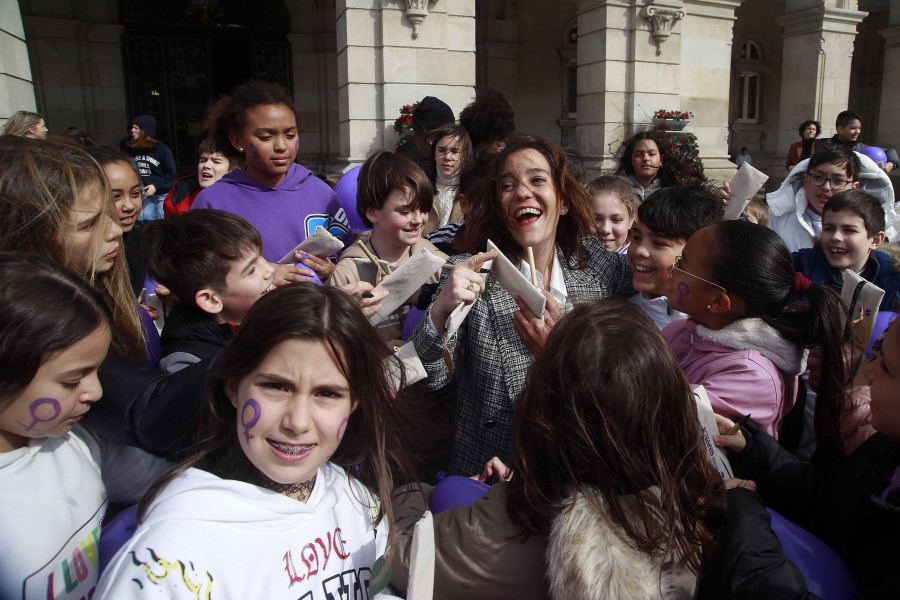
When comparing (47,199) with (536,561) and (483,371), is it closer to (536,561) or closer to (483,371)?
(483,371)

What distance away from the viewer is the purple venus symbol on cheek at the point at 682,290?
6.40ft

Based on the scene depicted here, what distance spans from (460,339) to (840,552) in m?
1.17

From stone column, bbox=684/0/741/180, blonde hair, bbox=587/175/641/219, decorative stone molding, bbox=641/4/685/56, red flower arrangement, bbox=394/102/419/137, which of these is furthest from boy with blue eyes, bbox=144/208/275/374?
stone column, bbox=684/0/741/180

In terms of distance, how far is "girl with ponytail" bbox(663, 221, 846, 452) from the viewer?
1753 millimetres

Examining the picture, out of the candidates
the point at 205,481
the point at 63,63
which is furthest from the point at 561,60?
the point at 205,481

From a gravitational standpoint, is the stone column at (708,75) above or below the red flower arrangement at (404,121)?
above

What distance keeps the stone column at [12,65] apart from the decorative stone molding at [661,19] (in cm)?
797

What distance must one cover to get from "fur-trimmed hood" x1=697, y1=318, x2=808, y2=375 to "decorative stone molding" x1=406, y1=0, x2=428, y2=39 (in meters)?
6.56

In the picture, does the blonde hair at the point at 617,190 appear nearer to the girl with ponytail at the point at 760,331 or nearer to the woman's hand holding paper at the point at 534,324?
the girl with ponytail at the point at 760,331

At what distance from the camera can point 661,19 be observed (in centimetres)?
888

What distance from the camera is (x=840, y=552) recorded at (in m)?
1.36

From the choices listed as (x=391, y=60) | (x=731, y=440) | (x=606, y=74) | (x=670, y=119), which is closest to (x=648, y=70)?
(x=606, y=74)

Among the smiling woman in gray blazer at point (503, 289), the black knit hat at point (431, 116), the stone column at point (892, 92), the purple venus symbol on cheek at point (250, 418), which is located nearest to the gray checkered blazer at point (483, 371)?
the smiling woman in gray blazer at point (503, 289)

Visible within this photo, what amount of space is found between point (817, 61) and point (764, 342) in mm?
12719
